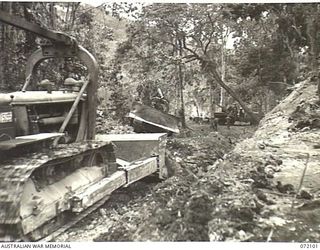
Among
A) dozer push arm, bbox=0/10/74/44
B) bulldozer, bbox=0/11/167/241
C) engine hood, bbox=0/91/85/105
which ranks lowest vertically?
bulldozer, bbox=0/11/167/241

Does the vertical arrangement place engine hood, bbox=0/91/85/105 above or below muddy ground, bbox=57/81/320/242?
above

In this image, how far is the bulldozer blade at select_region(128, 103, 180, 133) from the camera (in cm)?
531

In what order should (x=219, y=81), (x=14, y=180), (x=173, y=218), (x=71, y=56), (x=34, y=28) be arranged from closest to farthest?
(x=14, y=180) → (x=173, y=218) → (x=34, y=28) → (x=71, y=56) → (x=219, y=81)

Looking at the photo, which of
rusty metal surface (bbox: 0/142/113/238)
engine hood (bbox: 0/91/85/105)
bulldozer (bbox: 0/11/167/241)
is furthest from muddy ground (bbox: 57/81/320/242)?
engine hood (bbox: 0/91/85/105)

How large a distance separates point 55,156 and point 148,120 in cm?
300

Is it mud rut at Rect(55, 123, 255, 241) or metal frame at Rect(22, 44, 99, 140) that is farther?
metal frame at Rect(22, 44, 99, 140)

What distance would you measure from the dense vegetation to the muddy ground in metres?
1.60

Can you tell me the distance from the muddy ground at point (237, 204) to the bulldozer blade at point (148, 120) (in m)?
1.49

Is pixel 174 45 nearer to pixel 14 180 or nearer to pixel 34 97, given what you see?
pixel 34 97

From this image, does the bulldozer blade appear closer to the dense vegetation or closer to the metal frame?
the dense vegetation

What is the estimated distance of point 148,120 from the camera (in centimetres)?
539

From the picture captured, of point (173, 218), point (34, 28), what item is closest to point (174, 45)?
point (34, 28)

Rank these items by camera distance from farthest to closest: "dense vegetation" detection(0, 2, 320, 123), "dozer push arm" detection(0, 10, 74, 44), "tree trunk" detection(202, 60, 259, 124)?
"tree trunk" detection(202, 60, 259, 124), "dense vegetation" detection(0, 2, 320, 123), "dozer push arm" detection(0, 10, 74, 44)

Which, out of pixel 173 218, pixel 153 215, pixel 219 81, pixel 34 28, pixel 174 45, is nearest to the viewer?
pixel 173 218
